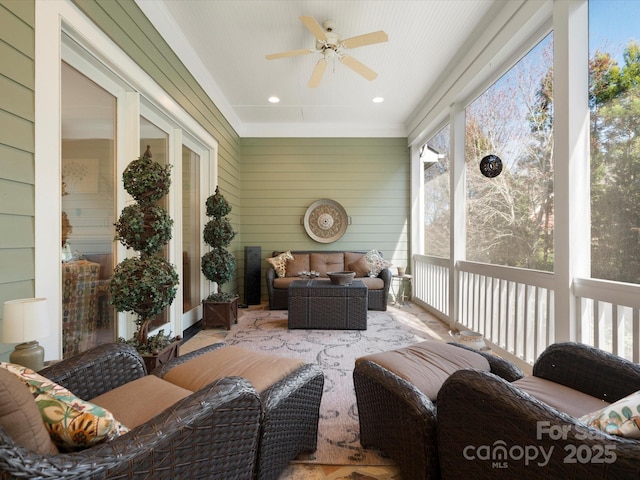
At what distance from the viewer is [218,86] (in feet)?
13.8

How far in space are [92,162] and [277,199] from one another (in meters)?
3.62

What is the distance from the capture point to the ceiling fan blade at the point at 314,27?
2.53m

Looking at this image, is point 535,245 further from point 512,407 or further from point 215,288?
point 215,288

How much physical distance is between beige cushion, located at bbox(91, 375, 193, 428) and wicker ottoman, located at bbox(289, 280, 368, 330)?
2.56m

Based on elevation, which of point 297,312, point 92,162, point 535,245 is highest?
point 92,162

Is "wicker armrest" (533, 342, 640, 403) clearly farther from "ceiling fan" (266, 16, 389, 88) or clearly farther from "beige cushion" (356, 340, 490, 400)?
"ceiling fan" (266, 16, 389, 88)

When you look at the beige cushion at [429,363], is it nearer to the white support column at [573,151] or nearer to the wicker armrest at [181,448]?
the wicker armrest at [181,448]

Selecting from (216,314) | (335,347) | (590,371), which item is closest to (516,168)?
(590,371)

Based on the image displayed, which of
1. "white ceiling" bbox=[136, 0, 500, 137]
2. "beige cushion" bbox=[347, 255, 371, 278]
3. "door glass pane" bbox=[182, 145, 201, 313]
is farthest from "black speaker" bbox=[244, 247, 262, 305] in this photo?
"white ceiling" bbox=[136, 0, 500, 137]

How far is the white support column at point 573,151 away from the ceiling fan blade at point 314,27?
1.79m

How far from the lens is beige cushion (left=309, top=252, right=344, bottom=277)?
17.9 feet

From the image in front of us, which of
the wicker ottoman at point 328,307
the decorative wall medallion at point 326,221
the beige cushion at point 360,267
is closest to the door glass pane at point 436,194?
the beige cushion at point 360,267

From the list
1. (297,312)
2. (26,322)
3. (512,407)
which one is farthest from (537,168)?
(26,322)

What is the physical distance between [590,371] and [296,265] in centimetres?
→ 443
